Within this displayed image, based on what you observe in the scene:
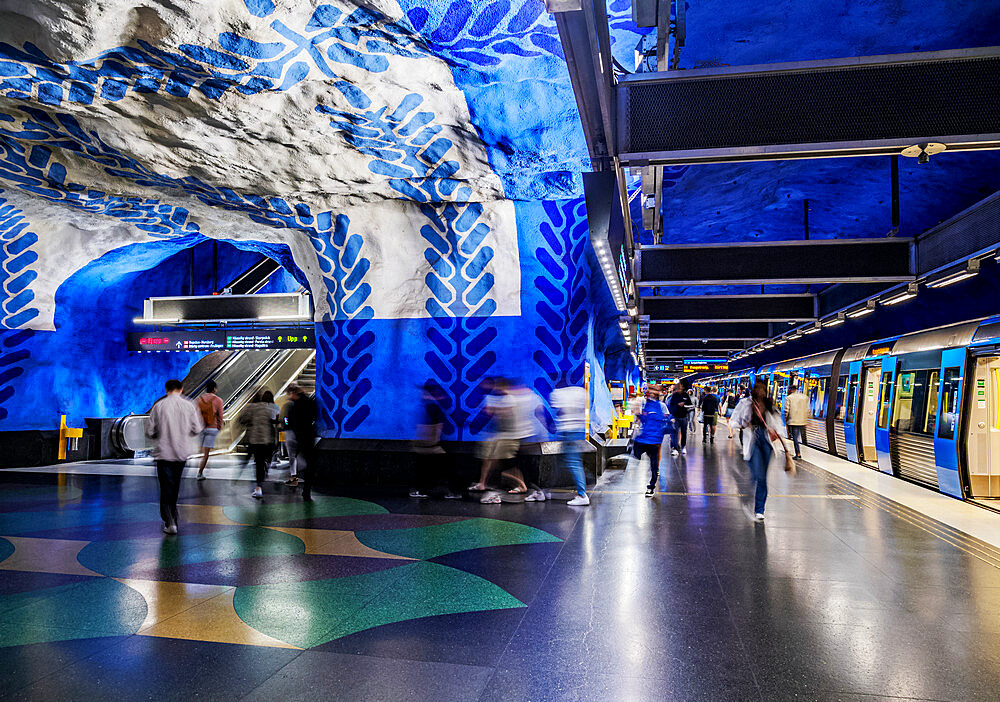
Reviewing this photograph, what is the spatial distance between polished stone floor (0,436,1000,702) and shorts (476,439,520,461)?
892 mm

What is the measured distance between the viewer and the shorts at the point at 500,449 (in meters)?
8.53

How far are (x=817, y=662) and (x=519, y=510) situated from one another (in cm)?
471

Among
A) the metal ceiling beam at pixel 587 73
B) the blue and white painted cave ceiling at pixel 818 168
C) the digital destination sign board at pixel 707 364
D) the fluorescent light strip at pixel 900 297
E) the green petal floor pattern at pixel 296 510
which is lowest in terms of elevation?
the green petal floor pattern at pixel 296 510

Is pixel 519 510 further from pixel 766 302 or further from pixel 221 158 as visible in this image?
pixel 766 302

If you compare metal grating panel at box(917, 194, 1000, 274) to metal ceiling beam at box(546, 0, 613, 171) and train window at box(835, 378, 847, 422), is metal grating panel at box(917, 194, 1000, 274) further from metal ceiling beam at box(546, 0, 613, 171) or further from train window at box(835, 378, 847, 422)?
metal ceiling beam at box(546, 0, 613, 171)

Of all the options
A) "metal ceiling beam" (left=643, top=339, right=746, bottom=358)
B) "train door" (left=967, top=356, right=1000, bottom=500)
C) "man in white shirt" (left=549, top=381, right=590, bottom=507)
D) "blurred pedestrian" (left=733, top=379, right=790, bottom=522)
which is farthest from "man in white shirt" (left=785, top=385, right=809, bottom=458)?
"metal ceiling beam" (left=643, top=339, right=746, bottom=358)

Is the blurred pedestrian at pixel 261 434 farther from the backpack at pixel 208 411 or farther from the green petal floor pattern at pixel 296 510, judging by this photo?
the backpack at pixel 208 411

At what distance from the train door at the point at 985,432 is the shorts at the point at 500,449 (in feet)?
19.5

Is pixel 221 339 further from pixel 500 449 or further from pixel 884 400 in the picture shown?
pixel 884 400

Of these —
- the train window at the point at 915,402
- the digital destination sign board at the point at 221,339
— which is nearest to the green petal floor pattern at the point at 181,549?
the digital destination sign board at the point at 221,339

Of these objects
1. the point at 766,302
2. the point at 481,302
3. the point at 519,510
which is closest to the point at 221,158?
the point at 481,302

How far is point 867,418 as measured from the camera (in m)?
13.9

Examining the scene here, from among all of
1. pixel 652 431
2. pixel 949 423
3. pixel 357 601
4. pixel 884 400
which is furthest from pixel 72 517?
pixel 884 400

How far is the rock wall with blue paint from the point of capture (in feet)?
20.2
